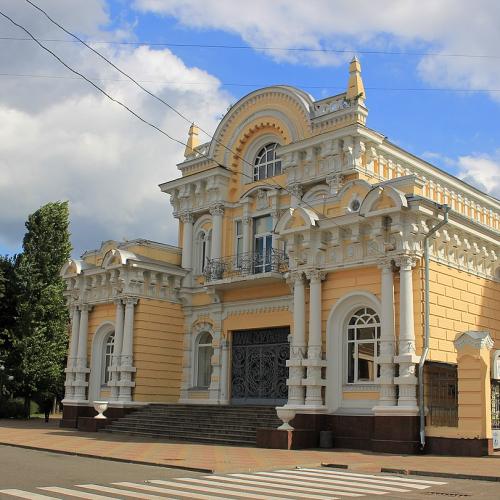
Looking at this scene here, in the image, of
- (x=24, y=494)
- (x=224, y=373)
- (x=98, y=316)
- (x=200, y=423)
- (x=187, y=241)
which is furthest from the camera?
(x=98, y=316)

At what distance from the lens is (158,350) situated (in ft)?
95.7

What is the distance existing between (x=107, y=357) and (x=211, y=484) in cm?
1950

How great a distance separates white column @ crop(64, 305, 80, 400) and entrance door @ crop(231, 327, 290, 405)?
7.68 meters

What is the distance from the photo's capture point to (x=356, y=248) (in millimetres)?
21703

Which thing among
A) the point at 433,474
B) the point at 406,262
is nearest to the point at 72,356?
the point at 406,262

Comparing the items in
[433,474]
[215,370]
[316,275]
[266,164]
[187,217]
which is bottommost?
[433,474]

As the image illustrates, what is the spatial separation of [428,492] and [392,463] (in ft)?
15.3

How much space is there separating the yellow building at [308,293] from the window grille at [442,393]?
43mm

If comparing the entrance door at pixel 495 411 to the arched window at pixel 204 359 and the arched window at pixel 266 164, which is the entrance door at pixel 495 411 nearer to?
the arched window at pixel 266 164

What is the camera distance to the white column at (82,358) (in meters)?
30.5

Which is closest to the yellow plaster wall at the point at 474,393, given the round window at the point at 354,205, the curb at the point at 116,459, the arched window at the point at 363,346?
the arched window at the point at 363,346

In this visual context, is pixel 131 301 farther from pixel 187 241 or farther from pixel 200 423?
pixel 200 423

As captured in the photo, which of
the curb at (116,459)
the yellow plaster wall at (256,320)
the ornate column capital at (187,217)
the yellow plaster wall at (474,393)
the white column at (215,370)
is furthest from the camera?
the ornate column capital at (187,217)

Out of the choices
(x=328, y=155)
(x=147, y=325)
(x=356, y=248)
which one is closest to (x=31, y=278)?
(x=147, y=325)
